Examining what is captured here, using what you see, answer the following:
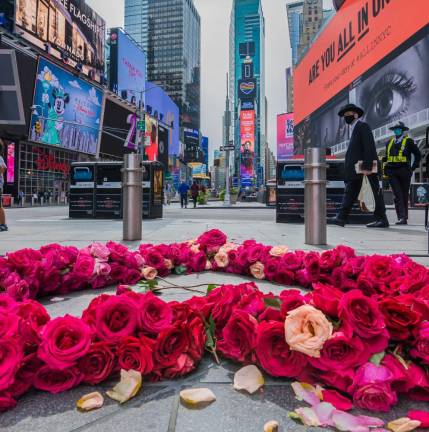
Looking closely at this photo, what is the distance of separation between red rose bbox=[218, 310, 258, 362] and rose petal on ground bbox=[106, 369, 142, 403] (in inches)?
13.2

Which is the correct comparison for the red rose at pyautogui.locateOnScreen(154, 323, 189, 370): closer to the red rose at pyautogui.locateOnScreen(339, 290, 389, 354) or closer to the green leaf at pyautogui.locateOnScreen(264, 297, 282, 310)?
the green leaf at pyautogui.locateOnScreen(264, 297, 282, 310)

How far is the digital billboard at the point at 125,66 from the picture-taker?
188ft

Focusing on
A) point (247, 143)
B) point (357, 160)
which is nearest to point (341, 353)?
point (357, 160)

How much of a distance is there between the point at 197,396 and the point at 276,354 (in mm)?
296

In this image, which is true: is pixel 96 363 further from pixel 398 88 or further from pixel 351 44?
pixel 351 44

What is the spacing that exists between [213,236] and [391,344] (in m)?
2.14

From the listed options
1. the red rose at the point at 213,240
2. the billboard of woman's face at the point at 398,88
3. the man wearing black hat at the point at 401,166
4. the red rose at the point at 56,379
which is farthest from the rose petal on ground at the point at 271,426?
the billboard of woman's face at the point at 398,88

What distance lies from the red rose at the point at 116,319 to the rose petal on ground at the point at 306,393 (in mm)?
571

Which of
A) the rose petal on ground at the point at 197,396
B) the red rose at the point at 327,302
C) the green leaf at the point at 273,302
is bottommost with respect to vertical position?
the rose petal on ground at the point at 197,396

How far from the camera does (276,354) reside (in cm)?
128

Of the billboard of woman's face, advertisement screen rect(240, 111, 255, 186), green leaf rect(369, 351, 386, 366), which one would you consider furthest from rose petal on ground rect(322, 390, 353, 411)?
advertisement screen rect(240, 111, 255, 186)

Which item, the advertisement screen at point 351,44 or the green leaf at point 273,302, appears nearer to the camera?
the green leaf at point 273,302

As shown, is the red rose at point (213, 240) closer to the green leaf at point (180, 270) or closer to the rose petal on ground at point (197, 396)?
the green leaf at point (180, 270)

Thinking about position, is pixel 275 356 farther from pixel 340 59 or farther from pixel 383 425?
pixel 340 59
